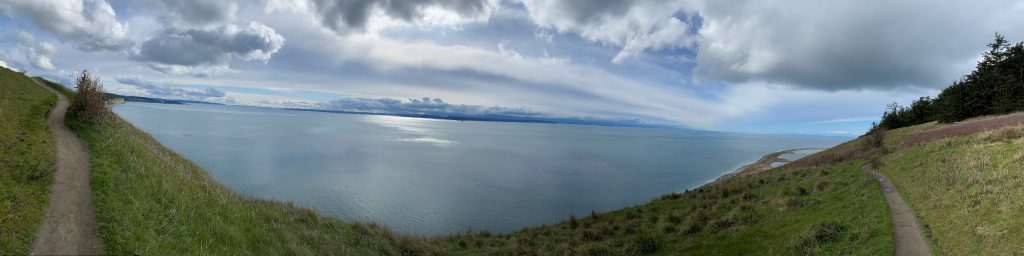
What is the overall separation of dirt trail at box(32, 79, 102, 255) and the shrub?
7.46 meters

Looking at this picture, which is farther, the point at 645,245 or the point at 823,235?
the point at 645,245

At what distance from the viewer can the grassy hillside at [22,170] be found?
25.1 ft

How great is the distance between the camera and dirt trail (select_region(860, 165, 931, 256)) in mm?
10898

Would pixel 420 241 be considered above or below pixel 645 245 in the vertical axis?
below

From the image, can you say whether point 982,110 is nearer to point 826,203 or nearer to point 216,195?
point 826,203

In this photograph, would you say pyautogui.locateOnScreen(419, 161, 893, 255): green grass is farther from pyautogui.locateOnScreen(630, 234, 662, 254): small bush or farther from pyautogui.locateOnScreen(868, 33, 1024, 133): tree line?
pyautogui.locateOnScreen(868, 33, 1024, 133): tree line

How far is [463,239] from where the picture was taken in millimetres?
25469

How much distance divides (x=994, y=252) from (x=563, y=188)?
48.4m

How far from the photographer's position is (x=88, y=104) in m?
19.3

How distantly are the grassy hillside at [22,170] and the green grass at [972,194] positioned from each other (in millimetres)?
20244

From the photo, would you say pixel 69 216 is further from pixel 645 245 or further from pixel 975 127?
pixel 975 127

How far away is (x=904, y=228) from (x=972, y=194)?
2.35 metres

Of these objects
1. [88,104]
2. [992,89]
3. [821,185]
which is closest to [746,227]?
[821,185]

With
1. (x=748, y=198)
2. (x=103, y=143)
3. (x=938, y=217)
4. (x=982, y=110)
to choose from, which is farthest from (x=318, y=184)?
(x=982, y=110)
